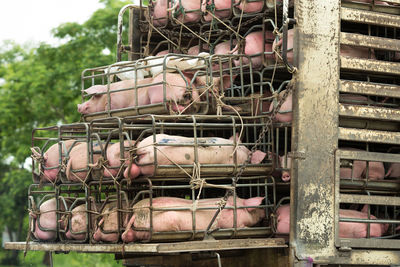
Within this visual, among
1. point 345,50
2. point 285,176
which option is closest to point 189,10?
point 345,50

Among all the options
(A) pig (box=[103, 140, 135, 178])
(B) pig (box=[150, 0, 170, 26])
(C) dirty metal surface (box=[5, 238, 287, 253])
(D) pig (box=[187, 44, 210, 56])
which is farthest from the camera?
(B) pig (box=[150, 0, 170, 26])

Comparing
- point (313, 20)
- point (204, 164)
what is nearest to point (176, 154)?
point (204, 164)

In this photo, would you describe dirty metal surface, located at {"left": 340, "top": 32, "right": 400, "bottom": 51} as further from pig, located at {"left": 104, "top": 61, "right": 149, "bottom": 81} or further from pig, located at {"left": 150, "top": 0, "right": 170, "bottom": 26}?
pig, located at {"left": 150, "top": 0, "right": 170, "bottom": 26}

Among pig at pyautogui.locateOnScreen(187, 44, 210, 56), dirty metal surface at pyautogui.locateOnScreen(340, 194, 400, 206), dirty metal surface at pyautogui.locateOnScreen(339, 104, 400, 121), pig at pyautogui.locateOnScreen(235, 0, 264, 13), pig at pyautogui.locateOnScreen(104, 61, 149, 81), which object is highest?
pig at pyautogui.locateOnScreen(235, 0, 264, 13)

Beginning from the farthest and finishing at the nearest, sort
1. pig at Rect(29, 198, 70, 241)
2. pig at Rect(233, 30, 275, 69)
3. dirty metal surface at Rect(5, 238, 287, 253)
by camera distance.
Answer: pig at Rect(233, 30, 275, 69), pig at Rect(29, 198, 70, 241), dirty metal surface at Rect(5, 238, 287, 253)

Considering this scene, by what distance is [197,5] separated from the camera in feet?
24.9

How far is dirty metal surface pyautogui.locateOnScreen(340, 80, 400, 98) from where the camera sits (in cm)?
648

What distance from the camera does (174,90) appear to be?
6.53 metres

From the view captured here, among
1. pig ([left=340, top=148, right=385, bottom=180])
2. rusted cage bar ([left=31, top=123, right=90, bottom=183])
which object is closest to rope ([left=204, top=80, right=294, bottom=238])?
pig ([left=340, top=148, right=385, bottom=180])

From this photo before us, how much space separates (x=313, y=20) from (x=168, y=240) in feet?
7.26

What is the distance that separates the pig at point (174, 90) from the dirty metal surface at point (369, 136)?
4.29 feet

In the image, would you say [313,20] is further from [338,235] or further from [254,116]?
[338,235]

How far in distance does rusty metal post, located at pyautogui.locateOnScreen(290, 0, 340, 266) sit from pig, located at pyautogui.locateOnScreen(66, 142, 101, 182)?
5.65 feet

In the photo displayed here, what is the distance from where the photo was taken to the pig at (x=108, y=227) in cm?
618
